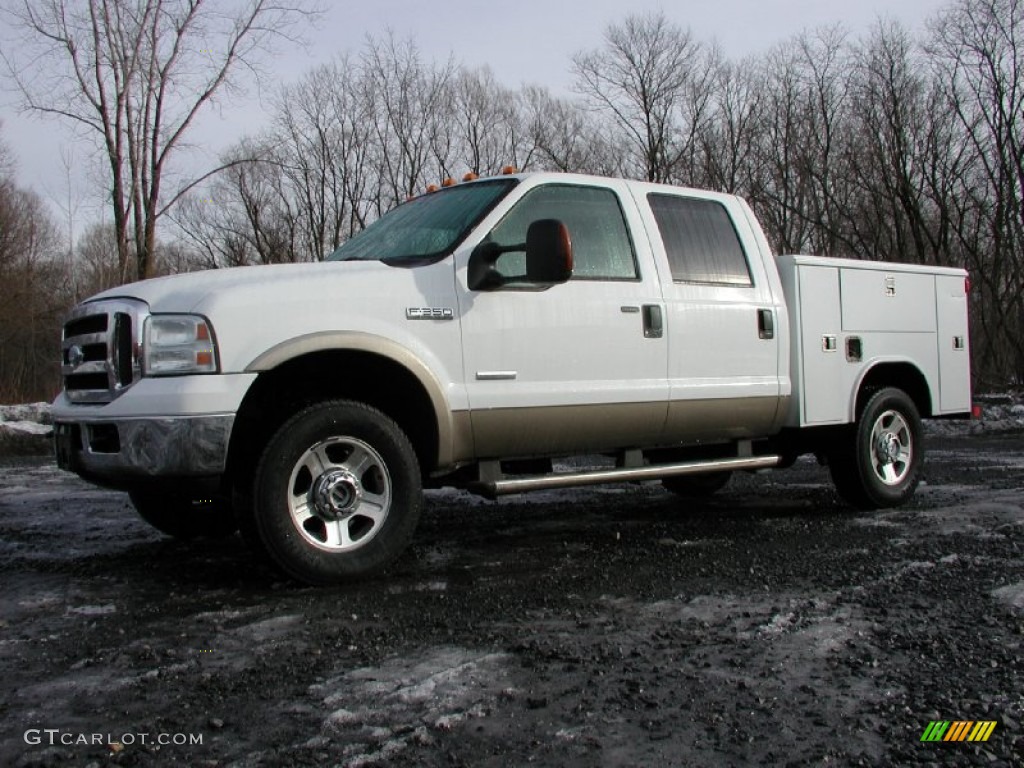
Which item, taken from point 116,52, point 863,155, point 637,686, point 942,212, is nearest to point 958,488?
point 637,686

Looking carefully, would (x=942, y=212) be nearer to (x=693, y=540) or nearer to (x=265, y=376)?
(x=693, y=540)

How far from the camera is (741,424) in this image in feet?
18.5

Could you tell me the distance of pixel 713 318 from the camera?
5.45 meters

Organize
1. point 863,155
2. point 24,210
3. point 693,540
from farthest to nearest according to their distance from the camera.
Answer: point 24,210, point 863,155, point 693,540

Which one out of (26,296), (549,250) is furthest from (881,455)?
(26,296)

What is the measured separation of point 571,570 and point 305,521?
1.35 meters

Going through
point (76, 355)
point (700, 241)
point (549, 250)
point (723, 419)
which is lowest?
point (723, 419)

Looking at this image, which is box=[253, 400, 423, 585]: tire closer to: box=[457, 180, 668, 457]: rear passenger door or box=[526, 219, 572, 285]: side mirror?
box=[457, 180, 668, 457]: rear passenger door

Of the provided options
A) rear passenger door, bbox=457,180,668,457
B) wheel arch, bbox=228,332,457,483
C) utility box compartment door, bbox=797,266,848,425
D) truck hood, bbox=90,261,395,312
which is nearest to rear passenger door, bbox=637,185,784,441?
rear passenger door, bbox=457,180,668,457

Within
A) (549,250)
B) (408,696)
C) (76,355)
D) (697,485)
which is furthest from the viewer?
(697,485)

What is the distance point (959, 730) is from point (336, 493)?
272 centimetres

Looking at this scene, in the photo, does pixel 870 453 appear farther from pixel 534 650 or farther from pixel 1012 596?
pixel 534 650

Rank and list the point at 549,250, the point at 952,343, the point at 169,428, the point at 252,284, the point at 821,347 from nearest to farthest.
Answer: the point at 169,428 → the point at 252,284 → the point at 549,250 → the point at 821,347 → the point at 952,343

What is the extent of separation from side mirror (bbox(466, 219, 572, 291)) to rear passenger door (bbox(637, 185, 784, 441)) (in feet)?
3.41
